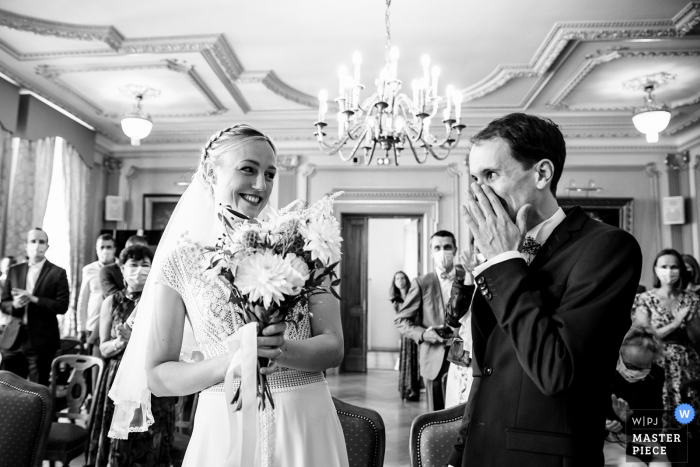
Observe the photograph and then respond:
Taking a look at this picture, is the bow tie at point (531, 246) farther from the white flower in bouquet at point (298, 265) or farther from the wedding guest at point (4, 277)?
the wedding guest at point (4, 277)

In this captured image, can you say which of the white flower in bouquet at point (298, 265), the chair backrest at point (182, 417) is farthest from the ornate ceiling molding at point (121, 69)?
the white flower in bouquet at point (298, 265)

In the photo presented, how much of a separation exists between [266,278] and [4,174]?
616cm

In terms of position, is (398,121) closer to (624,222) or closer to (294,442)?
(294,442)

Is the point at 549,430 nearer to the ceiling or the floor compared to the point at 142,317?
nearer to the floor

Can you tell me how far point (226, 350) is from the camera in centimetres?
142

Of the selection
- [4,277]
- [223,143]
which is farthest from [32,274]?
[223,143]

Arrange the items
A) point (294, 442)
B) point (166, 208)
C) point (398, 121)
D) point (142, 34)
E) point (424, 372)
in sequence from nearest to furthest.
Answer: point (294, 442), point (424, 372), point (398, 121), point (142, 34), point (166, 208)

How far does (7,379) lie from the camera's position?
2.00 m

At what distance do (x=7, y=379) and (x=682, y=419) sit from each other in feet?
14.1

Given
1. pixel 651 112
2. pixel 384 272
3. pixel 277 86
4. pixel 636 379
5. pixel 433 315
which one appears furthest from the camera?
pixel 384 272

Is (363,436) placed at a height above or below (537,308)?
below

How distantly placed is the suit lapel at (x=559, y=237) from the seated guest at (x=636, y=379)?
2886mm

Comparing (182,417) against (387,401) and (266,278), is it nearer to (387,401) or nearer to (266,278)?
(266,278)

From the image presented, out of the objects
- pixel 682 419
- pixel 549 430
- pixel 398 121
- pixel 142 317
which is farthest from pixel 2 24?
pixel 682 419
